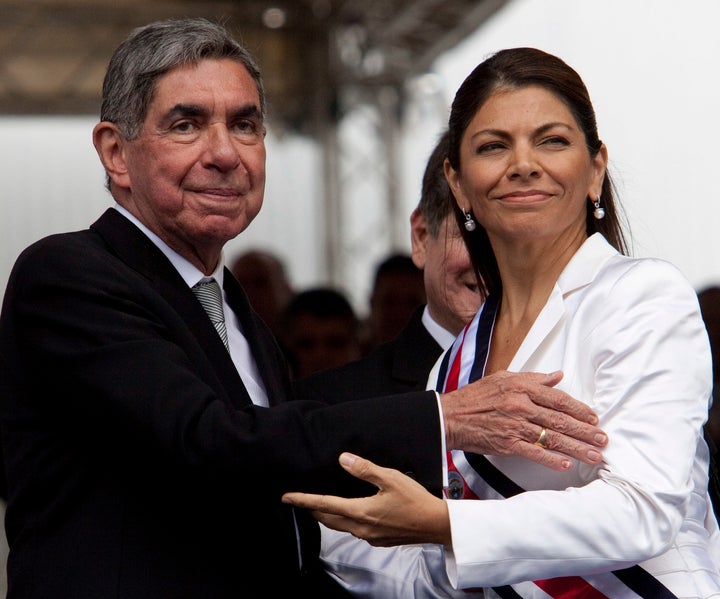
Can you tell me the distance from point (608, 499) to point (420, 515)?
12.1 inches

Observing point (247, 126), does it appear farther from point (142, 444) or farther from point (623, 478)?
point (623, 478)

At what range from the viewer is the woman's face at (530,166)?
236 cm

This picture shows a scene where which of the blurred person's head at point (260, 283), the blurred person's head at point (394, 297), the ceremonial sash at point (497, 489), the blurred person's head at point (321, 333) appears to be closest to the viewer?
the ceremonial sash at point (497, 489)

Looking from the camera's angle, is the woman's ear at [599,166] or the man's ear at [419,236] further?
the man's ear at [419,236]

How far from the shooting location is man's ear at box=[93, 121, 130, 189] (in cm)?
256

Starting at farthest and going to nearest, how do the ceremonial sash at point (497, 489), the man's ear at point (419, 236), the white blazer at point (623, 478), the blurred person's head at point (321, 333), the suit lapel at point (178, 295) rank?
the blurred person's head at point (321, 333) → the man's ear at point (419, 236) → the suit lapel at point (178, 295) → the ceremonial sash at point (497, 489) → the white blazer at point (623, 478)

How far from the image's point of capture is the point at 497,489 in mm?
2246

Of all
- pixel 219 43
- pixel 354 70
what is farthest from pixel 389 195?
pixel 219 43

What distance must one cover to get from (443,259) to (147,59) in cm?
103

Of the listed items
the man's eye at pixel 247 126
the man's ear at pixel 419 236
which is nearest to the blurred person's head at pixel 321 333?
the man's ear at pixel 419 236

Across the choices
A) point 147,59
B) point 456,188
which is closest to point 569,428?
point 456,188

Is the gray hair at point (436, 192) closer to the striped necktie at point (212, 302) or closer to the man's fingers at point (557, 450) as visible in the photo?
the striped necktie at point (212, 302)

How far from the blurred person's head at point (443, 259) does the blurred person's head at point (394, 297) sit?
6.95 feet

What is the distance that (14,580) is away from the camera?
89.7 inches
